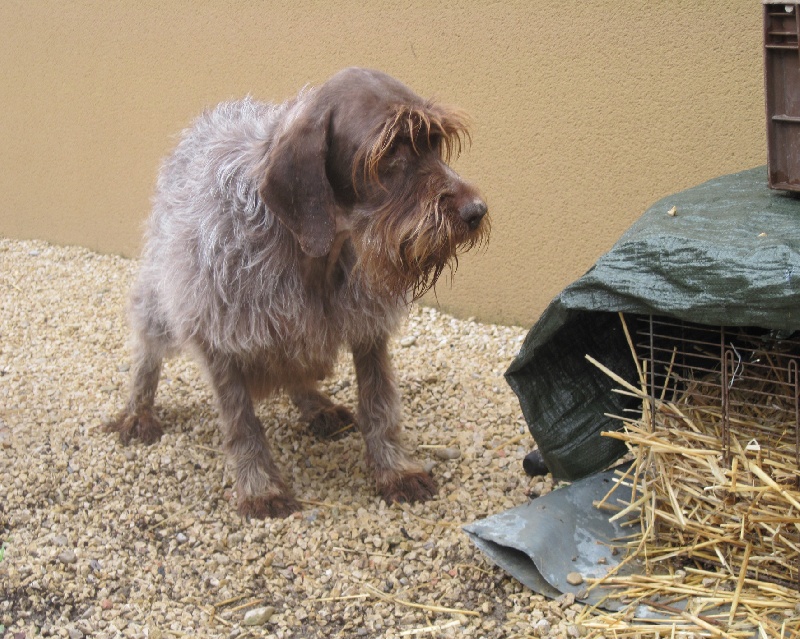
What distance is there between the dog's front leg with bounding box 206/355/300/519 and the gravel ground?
0.09 metres

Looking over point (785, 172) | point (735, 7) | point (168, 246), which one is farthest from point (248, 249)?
point (735, 7)

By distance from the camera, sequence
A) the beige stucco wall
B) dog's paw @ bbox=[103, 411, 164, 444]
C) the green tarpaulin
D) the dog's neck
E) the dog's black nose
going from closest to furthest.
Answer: the green tarpaulin, the dog's black nose, the dog's neck, the beige stucco wall, dog's paw @ bbox=[103, 411, 164, 444]

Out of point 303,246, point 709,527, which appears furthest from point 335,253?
point 709,527

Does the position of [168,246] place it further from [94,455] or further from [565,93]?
[565,93]

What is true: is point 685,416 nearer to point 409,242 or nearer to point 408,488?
point 409,242

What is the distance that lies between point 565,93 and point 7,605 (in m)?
3.62

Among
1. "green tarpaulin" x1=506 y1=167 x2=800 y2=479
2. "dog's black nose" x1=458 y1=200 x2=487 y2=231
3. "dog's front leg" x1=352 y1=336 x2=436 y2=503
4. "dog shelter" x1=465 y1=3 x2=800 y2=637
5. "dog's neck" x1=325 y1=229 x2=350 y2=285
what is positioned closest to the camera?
"green tarpaulin" x1=506 y1=167 x2=800 y2=479

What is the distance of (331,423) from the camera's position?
4.63m

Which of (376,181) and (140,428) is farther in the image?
(140,428)

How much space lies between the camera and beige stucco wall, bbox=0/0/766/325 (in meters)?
4.55

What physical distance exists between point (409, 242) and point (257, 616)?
1.42m

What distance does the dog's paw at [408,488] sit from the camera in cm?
396

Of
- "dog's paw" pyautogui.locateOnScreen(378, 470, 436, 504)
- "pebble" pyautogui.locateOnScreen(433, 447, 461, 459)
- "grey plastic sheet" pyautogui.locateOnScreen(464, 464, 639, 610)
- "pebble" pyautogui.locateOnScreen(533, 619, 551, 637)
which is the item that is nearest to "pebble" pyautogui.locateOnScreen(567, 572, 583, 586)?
"grey plastic sheet" pyautogui.locateOnScreen(464, 464, 639, 610)

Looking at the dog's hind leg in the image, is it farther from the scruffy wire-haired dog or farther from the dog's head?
the dog's head
